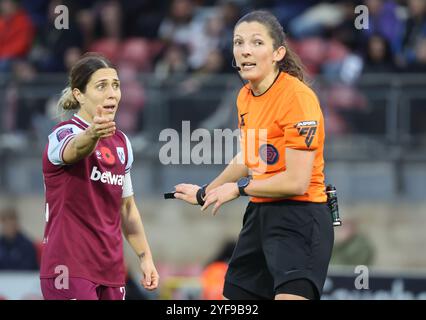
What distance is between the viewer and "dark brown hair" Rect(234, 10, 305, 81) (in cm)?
599

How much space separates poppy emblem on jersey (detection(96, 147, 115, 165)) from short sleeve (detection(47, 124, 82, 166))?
A: 0.18 meters

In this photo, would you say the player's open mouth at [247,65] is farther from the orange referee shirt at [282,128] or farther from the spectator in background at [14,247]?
the spectator in background at [14,247]

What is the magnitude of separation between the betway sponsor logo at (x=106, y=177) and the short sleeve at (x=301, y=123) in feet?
3.41

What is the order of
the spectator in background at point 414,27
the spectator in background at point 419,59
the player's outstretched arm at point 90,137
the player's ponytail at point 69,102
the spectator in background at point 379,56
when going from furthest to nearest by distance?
the spectator in background at point 414,27, the spectator in background at point 379,56, the spectator in background at point 419,59, the player's ponytail at point 69,102, the player's outstretched arm at point 90,137

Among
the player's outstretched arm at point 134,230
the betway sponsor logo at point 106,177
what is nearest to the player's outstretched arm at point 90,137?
the betway sponsor logo at point 106,177

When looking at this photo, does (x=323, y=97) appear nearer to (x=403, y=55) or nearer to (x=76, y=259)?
(x=403, y=55)

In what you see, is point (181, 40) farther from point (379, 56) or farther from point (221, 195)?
point (221, 195)

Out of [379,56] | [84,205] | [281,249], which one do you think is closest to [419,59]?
[379,56]

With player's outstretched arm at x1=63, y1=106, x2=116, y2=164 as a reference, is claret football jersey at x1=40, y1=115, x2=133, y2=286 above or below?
below

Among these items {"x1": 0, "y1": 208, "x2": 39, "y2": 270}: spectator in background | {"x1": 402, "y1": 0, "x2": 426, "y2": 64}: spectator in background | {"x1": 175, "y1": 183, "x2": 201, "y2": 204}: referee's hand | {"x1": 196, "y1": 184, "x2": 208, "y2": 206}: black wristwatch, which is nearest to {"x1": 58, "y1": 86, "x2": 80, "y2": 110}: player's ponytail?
{"x1": 175, "y1": 183, "x2": 201, "y2": 204}: referee's hand

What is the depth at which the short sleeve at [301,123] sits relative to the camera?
19.1ft

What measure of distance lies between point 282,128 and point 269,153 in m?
0.17

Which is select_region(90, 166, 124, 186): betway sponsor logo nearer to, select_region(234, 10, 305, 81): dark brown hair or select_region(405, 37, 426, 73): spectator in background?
select_region(234, 10, 305, 81): dark brown hair
